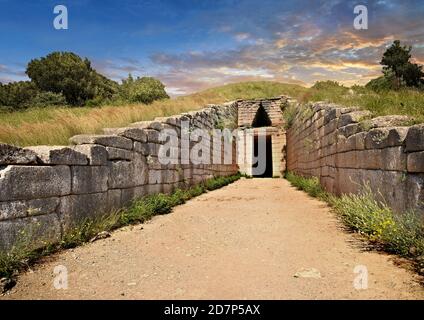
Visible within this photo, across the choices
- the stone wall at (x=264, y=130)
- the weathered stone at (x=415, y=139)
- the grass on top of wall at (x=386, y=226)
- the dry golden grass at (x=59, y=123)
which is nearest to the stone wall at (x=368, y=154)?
the weathered stone at (x=415, y=139)

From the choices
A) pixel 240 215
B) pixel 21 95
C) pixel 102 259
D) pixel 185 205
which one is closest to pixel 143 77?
pixel 21 95

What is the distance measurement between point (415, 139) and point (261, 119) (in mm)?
16707

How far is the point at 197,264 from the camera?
3.55 meters

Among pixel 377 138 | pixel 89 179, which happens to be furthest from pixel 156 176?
pixel 377 138

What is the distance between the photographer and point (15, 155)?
3.67 m

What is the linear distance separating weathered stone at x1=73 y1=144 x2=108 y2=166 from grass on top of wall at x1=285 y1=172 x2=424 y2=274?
13.0ft

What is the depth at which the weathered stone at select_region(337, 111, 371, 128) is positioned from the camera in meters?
5.97

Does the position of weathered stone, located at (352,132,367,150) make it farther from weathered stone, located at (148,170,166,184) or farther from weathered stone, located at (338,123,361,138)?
weathered stone, located at (148,170,166,184)

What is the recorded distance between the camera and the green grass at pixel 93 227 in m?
3.33

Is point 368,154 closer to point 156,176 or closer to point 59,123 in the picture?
point 156,176

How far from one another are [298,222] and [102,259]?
3276mm

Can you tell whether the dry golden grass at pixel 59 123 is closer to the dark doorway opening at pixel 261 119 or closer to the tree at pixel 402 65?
the dark doorway opening at pixel 261 119

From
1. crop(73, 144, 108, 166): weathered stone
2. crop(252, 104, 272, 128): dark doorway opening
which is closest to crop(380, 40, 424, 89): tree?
crop(252, 104, 272, 128): dark doorway opening
